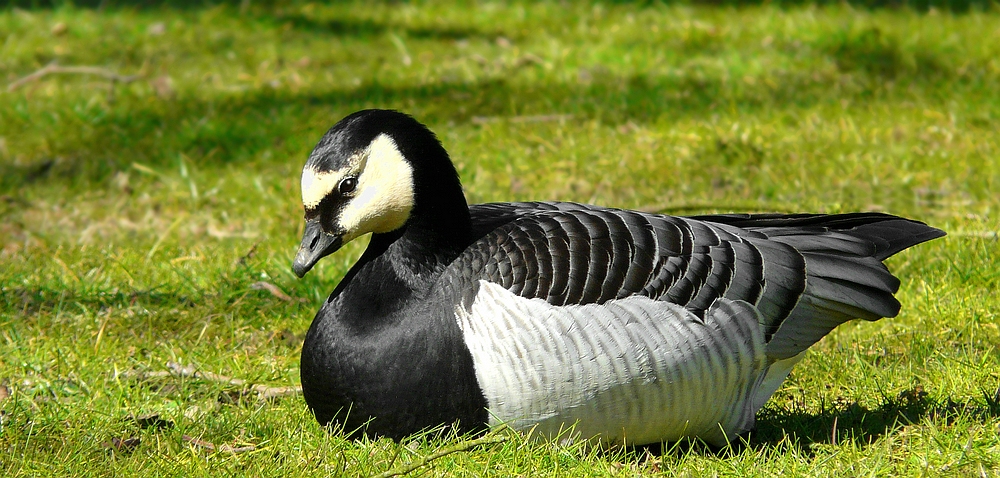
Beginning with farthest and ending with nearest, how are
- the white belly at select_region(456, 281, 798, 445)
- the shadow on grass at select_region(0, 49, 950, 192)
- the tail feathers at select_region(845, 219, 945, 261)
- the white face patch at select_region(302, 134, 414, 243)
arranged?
the shadow on grass at select_region(0, 49, 950, 192)
the tail feathers at select_region(845, 219, 945, 261)
the white face patch at select_region(302, 134, 414, 243)
the white belly at select_region(456, 281, 798, 445)

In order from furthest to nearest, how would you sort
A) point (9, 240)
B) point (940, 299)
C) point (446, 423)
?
point (9, 240) < point (940, 299) < point (446, 423)

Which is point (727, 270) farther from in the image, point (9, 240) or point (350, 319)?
point (9, 240)

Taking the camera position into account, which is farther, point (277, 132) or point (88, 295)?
point (277, 132)

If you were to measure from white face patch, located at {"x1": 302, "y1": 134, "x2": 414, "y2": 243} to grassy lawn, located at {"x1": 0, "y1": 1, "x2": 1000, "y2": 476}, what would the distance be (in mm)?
753

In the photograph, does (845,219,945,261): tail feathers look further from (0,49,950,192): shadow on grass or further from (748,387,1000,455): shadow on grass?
(0,49,950,192): shadow on grass

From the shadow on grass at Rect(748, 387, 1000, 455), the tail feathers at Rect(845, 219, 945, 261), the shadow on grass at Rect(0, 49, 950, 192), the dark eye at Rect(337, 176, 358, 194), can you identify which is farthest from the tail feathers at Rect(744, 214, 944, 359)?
the shadow on grass at Rect(0, 49, 950, 192)

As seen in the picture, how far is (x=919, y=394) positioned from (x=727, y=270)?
969 mm

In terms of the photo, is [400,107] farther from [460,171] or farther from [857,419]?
[857,419]

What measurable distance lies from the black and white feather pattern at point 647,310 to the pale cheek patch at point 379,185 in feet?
1.01

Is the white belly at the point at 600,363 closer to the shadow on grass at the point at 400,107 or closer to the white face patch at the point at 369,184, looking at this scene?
the white face patch at the point at 369,184

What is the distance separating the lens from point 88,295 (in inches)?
191

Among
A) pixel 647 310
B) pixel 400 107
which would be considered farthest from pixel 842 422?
pixel 400 107

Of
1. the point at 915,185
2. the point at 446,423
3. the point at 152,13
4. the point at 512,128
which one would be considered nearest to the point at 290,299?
the point at 446,423

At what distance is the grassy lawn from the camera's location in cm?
362
